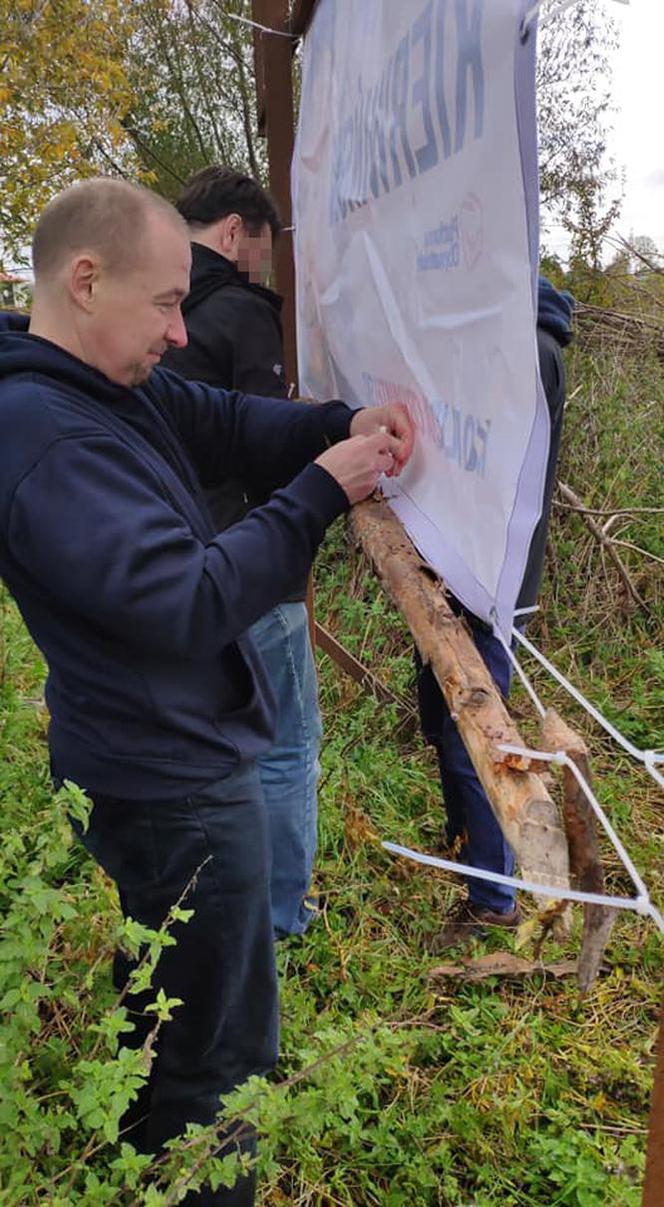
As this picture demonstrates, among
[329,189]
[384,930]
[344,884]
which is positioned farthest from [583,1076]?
[329,189]

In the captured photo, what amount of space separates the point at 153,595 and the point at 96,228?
59 centimetres

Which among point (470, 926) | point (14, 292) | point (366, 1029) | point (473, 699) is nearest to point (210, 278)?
point (473, 699)

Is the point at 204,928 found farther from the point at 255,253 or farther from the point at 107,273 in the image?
the point at 255,253

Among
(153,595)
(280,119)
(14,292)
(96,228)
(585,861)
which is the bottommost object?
(585,861)

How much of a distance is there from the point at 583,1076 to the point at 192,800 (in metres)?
1.40

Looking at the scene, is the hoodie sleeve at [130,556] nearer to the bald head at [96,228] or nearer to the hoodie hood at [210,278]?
the bald head at [96,228]

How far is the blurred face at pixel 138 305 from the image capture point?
142cm

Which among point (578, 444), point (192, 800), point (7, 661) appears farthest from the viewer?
point (578, 444)

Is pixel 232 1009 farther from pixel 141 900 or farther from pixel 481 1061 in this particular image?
pixel 481 1061

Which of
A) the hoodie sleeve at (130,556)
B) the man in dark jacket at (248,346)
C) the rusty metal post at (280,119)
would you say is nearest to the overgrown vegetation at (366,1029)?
the hoodie sleeve at (130,556)

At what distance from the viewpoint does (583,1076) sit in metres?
2.24

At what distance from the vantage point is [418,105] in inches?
51.8

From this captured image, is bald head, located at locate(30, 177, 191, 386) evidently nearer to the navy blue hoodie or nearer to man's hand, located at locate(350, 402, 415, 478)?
the navy blue hoodie

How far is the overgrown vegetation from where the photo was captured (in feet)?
4.24
